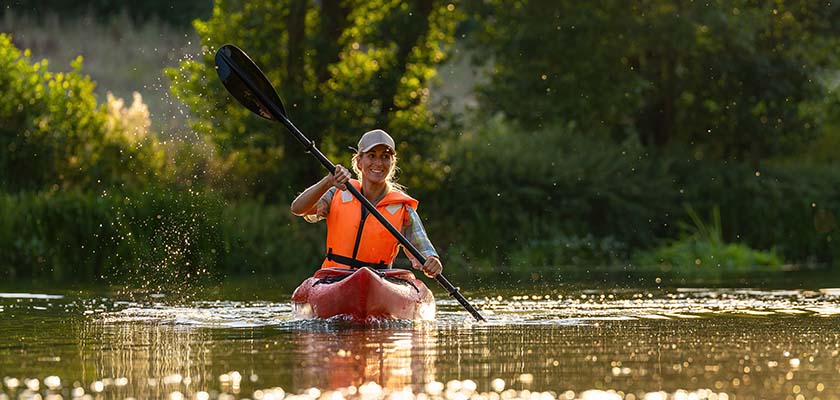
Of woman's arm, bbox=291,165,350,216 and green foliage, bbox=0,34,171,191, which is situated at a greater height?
green foliage, bbox=0,34,171,191

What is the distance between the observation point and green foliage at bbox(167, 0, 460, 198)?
24078 mm

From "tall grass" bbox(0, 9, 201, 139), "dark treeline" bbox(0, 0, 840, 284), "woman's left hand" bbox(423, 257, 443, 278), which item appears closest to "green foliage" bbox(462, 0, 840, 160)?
"dark treeline" bbox(0, 0, 840, 284)

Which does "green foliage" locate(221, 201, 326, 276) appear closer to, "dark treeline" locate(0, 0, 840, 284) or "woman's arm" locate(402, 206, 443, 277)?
"dark treeline" locate(0, 0, 840, 284)

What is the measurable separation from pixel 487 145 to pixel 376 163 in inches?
527

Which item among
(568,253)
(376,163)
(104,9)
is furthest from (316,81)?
(104,9)

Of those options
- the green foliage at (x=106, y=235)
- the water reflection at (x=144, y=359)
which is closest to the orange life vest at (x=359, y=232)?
the water reflection at (x=144, y=359)

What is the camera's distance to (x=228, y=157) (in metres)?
24.0

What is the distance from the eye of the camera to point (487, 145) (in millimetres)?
25750

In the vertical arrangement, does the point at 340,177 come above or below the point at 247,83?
below

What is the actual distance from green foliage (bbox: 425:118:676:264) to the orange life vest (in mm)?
11495

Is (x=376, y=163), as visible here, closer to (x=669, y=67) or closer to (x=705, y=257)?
(x=705, y=257)

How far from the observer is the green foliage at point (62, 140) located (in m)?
22.3

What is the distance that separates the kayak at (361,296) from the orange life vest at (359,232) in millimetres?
157

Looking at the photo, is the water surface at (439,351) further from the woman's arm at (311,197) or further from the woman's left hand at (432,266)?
the woman's arm at (311,197)
